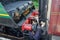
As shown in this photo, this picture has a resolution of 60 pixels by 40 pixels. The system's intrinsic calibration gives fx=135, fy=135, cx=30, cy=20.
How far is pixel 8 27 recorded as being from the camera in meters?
1.96

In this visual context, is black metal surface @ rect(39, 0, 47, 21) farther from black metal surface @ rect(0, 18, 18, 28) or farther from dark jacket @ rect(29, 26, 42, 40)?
black metal surface @ rect(0, 18, 18, 28)

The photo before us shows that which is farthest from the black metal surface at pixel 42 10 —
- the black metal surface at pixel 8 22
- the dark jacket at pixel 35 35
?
the black metal surface at pixel 8 22

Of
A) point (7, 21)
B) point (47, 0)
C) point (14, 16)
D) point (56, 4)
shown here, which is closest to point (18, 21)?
point (14, 16)

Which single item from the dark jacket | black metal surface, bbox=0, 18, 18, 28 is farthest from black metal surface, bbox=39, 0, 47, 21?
black metal surface, bbox=0, 18, 18, 28

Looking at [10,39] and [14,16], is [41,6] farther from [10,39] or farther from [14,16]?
[10,39]

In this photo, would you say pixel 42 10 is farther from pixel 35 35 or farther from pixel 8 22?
pixel 8 22

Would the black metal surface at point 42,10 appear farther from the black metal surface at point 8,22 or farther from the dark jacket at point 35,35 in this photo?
the black metal surface at point 8,22

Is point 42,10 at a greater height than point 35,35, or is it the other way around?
point 42,10

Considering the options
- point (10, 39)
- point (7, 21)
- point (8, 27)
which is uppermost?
point (7, 21)

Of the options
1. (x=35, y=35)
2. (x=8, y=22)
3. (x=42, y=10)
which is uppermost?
(x=42, y=10)

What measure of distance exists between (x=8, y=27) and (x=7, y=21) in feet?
0.66

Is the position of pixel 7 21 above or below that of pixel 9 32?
above

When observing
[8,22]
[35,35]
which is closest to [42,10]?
[35,35]

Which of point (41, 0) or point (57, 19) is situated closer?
point (57, 19)
